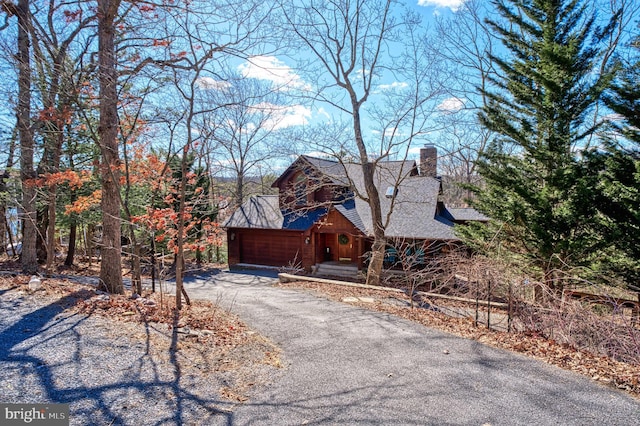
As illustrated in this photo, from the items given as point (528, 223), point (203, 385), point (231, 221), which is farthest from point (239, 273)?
point (203, 385)

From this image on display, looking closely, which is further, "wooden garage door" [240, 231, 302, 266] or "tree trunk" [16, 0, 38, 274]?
"wooden garage door" [240, 231, 302, 266]

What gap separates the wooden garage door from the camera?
18328mm

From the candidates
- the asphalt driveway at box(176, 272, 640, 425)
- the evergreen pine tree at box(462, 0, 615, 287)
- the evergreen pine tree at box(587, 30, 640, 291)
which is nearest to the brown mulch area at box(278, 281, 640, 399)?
the asphalt driveway at box(176, 272, 640, 425)

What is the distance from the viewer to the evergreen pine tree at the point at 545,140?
9906 millimetres

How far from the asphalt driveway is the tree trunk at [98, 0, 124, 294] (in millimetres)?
3751

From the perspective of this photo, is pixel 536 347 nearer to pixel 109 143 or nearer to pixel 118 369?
pixel 118 369

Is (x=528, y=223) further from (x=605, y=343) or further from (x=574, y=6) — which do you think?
(x=574, y=6)

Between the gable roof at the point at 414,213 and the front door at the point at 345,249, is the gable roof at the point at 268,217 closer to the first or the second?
the front door at the point at 345,249

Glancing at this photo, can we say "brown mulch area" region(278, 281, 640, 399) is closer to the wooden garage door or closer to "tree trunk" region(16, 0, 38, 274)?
"tree trunk" region(16, 0, 38, 274)

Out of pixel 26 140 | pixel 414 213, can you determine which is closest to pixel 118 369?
pixel 26 140

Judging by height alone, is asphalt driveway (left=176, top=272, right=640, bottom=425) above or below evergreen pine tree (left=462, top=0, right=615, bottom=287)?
below

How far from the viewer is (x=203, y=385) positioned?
13.6ft

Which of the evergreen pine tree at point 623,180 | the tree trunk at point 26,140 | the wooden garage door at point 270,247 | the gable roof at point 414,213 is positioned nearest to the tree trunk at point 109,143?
the tree trunk at point 26,140

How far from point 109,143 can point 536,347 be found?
9090 mm
